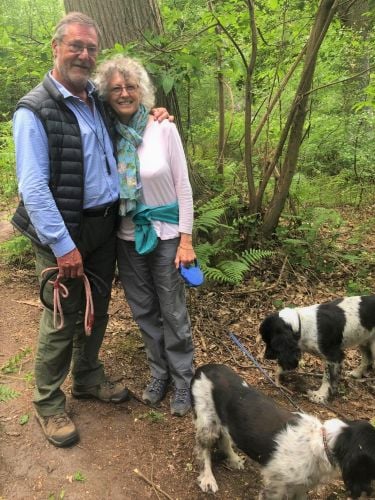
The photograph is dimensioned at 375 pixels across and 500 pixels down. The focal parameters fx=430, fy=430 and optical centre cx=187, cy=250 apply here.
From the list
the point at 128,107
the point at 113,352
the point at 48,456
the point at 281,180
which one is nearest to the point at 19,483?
the point at 48,456

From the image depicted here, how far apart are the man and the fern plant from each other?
182 cm

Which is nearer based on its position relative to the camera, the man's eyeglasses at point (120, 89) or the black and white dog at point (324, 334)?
the man's eyeglasses at point (120, 89)

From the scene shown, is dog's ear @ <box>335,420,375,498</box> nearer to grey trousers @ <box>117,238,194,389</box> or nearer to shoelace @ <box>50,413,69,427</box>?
grey trousers @ <box>117,238,194,389</box>

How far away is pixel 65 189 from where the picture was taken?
295 centimetres

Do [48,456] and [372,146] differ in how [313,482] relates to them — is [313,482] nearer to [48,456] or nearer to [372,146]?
[48,456]

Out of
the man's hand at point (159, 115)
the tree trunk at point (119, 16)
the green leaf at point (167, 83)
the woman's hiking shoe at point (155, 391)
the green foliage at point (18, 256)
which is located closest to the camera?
the man's hand at point (159, 115)

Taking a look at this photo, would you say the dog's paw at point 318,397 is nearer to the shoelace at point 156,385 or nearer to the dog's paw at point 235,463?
the dog's paw at point 235,463

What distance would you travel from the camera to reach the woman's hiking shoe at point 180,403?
387cm

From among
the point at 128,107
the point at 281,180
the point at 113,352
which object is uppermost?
the point at 128,107

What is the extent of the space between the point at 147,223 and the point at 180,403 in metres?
1.69

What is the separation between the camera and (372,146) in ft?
30.4

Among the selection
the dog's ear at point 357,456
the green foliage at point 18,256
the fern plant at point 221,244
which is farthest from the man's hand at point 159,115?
the green foliage at point 18,256

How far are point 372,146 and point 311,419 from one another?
7884 mm

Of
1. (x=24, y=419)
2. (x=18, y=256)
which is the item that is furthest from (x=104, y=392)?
(x=18, y=256)
